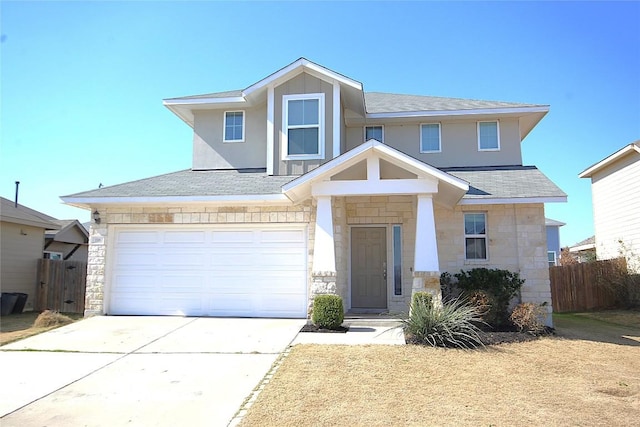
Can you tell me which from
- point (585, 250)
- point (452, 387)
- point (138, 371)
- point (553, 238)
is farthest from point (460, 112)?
point (553, 238)

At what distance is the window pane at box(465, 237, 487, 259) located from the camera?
39.4ft

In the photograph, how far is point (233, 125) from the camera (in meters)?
14.1

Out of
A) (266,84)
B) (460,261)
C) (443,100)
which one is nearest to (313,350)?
(460,261)

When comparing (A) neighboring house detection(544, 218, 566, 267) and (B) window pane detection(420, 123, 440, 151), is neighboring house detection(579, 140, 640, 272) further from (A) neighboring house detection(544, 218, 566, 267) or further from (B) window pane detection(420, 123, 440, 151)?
(A) neighboring house detection(544, 218, 566, 267)

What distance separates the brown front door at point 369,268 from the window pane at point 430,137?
11.0ft

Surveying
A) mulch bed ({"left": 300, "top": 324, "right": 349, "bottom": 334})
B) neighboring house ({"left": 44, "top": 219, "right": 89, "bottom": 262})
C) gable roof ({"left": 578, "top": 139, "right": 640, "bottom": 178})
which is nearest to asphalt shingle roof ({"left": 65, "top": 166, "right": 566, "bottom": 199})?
mulch bed ({"left": 300, "top": 324, "right": 349, "bottom": 334})

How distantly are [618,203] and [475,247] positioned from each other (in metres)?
9.48

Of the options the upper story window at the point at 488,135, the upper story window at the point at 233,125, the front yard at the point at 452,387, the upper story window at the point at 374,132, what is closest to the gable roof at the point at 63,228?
the upper story window at the point at 233,125

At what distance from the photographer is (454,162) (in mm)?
14055

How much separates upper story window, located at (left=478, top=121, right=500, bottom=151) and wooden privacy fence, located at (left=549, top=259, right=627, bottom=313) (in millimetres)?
5411

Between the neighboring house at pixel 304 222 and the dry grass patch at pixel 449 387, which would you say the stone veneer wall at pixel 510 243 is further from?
the dry grass patch at pixel 449 387

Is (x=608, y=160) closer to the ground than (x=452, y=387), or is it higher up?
higher up

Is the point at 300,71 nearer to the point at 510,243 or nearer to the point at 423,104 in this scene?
the point at 423,104

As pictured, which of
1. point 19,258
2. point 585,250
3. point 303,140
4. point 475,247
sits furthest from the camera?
point 585,250
